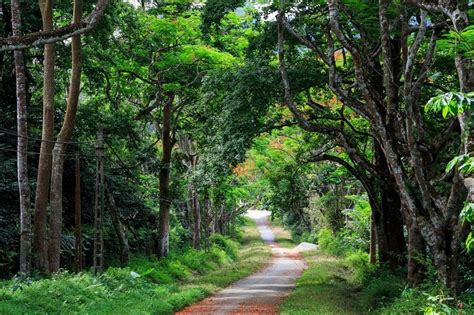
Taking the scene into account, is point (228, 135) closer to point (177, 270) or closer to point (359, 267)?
point (177, 270)

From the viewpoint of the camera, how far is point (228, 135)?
1672 centimetres

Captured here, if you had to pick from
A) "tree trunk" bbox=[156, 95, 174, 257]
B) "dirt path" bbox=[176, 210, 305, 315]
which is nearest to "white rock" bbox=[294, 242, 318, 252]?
"dirt path" bbox=[176, 210, 305, 315]

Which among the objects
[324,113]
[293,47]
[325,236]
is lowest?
[325,236]

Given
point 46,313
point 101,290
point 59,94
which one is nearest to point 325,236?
point 59,94

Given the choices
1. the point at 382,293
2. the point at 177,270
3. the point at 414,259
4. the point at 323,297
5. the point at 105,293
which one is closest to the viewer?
the point at 414,259

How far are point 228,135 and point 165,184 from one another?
13115 mm

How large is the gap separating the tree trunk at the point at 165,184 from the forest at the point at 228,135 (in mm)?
100

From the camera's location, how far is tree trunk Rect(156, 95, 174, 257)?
28.2 metres

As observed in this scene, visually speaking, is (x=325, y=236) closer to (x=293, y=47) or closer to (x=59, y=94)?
(x=59, y=94)

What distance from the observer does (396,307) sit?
508 inches

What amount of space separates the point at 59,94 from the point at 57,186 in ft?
35.9

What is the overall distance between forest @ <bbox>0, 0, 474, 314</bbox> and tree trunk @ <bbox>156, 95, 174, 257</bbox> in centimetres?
10

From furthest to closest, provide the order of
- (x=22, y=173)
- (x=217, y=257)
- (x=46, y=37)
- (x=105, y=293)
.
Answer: (x=217, y=257)
(x=105, y=293)
(x=22, y=173)
(x=46, y=37)

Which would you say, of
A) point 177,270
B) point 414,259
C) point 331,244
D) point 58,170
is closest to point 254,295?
point 177,270
